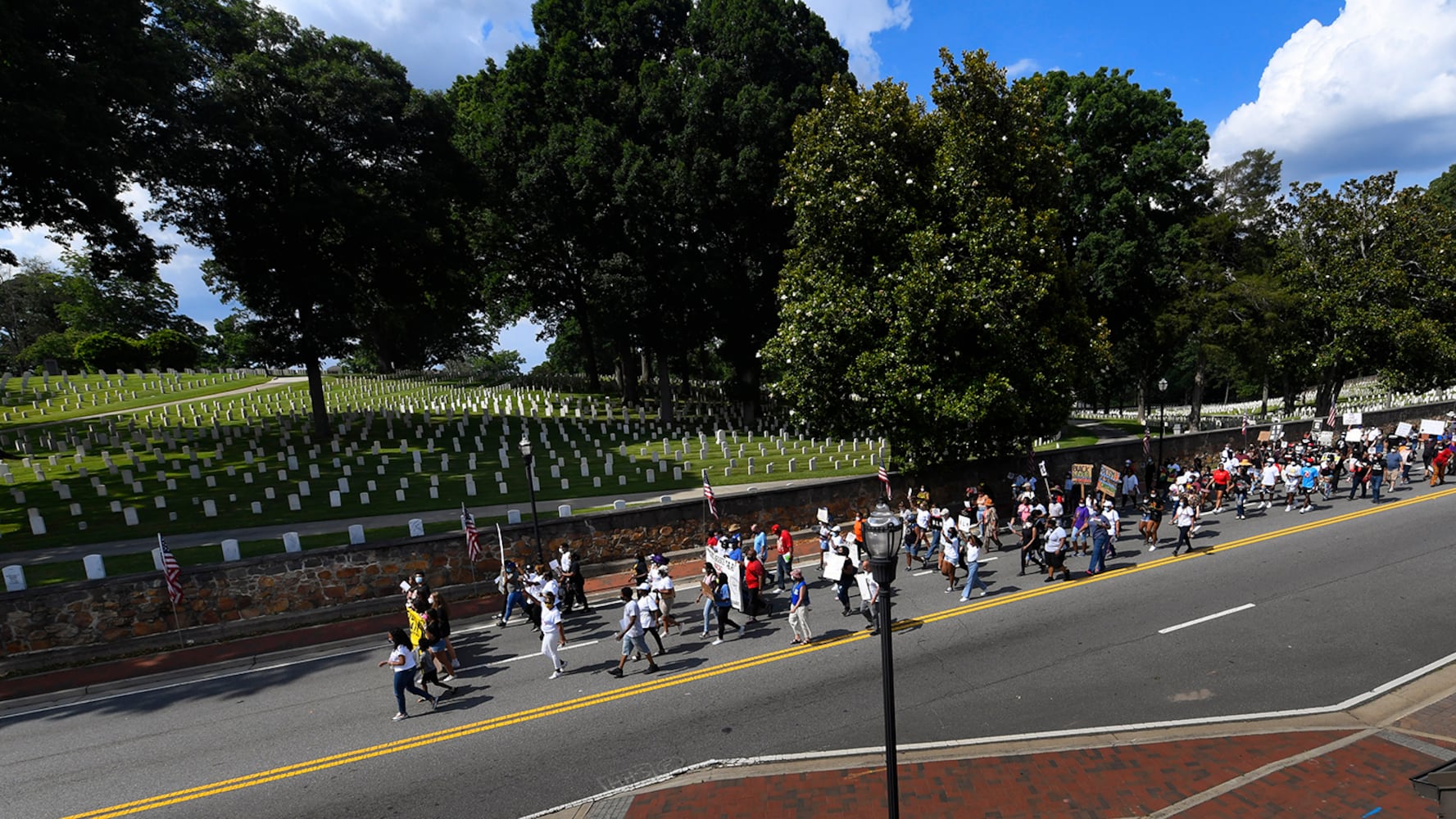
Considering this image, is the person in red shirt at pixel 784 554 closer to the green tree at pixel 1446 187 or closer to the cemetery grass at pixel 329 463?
the cemetery grass at pixel 329 463

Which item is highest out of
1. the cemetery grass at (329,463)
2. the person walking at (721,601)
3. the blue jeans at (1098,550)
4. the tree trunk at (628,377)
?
the tree trunk at (628,377)

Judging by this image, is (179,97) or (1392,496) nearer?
(1392,496)

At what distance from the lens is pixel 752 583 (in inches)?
541

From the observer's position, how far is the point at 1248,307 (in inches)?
1340

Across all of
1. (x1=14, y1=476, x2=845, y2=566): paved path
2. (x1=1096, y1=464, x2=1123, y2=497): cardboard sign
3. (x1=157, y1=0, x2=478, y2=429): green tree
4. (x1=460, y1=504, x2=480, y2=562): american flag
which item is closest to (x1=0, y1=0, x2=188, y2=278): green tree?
(x1=157, y1=0, x2=478, y2=429): green tree

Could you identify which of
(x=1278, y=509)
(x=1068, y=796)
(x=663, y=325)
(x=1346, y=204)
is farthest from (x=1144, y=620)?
(x=1346, y=204)

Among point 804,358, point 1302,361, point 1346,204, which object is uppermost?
point 1346,204

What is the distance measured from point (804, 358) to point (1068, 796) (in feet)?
47.7

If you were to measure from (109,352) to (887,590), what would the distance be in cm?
7697

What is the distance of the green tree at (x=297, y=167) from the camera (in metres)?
27.5

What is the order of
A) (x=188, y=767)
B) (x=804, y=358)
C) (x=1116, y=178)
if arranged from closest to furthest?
(x=188, y=767) → (x=804, y=358) → (x=1116, y=178)

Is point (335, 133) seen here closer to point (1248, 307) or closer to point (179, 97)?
point (179, 97)

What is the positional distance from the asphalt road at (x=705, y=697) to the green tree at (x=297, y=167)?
22.0 m

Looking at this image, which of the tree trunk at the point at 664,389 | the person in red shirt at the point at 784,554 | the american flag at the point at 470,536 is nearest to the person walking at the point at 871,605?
the person in red shirt at the point at 784,554
